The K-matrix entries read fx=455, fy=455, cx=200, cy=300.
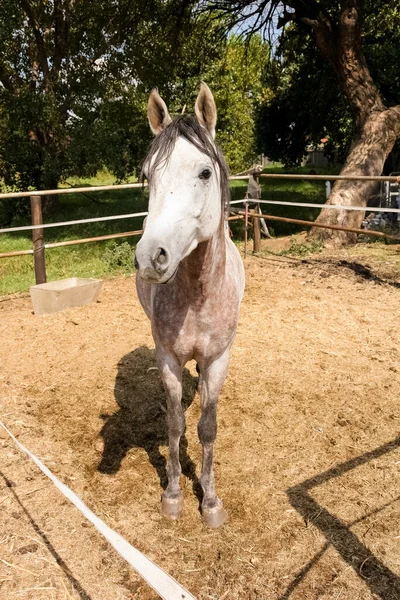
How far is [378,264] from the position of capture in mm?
8070

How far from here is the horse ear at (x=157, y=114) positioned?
2107 mm

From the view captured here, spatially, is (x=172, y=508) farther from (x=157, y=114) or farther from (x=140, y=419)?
(x=157, y=114)

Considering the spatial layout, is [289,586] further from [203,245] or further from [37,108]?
[37,108]

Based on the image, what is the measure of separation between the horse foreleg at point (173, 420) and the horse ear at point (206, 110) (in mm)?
1184

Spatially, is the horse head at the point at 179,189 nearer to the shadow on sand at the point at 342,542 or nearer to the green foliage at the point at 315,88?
the shadow on sand at the point at 342,542

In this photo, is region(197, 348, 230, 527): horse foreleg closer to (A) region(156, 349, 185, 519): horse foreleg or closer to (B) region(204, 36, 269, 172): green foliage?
(A) region(156, 349, 185, 519): horse foreleg

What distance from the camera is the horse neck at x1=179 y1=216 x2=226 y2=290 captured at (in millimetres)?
2193

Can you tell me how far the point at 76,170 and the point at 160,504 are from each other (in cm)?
1305

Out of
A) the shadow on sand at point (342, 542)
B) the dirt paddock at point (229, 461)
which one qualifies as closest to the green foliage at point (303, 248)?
A: the dirt paddock at point (229, 461)

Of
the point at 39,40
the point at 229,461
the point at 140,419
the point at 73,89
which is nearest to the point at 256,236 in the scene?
the point at 140,419

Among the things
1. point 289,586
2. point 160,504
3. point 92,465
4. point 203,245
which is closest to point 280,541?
point 289,586

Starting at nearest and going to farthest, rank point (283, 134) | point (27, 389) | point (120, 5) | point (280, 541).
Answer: point (280, 541), point (27, 389), point (120, 5), point (283, 134)

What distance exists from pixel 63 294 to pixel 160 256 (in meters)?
4.90

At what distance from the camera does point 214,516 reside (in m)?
2.53
